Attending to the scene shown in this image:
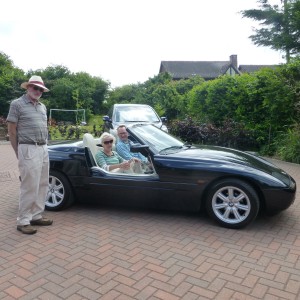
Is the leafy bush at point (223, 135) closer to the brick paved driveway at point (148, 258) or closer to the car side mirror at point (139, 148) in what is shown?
the brick paved driveway at point (148, 258)

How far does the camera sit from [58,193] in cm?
498

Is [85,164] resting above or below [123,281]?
above

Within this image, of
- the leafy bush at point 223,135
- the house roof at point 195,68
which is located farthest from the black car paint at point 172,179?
the house roof at point 195,68

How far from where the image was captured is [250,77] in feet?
40.5

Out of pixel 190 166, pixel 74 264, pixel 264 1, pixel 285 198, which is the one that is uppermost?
pixel 264 1

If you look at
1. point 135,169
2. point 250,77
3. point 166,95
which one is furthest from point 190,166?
point 166,95

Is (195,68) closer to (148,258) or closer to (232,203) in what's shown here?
(232,203)

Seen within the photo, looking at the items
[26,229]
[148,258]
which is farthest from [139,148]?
[26,229]

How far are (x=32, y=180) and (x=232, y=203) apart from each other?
252 cm

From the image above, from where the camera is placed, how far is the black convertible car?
164 inches

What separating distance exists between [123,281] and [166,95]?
16893mm

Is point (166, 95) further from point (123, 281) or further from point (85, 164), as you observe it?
point (123, 281)

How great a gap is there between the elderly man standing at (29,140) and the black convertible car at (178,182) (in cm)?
70

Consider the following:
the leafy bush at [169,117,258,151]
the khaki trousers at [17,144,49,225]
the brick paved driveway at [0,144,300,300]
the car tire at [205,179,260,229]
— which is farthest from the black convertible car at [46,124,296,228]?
the leafy bush at [169,117,258,151]
